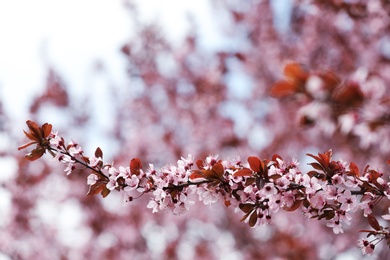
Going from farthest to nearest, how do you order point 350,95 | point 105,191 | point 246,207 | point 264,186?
point 105,191 < point 246,207 < point 264,186 < point 350,95

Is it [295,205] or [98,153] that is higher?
[98,153]

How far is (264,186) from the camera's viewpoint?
182 centimetres

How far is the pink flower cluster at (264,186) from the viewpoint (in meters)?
1.86

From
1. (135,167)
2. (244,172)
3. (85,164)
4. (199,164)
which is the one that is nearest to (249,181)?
(244,172)

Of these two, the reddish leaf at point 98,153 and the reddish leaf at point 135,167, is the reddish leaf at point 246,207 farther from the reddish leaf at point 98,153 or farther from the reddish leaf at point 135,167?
the reddish leaf at point 98,153

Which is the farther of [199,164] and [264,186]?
[199,164]

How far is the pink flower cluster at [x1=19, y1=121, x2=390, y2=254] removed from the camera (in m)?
1.86

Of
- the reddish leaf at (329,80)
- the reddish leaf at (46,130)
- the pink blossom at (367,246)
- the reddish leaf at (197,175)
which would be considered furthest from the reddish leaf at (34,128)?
the pink blossom at (367,246)

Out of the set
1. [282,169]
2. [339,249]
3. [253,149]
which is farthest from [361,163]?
[282,169]

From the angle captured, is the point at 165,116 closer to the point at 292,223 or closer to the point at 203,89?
the point at 203,89

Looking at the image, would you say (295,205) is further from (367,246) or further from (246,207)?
(367,246)

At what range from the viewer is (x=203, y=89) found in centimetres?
778

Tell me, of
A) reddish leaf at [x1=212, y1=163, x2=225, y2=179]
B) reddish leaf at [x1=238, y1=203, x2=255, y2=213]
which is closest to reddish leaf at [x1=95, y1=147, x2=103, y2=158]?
reddish leaf at [x1=212, y1=163, x2=225, y2=179]

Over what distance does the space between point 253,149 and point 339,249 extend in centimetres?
228
